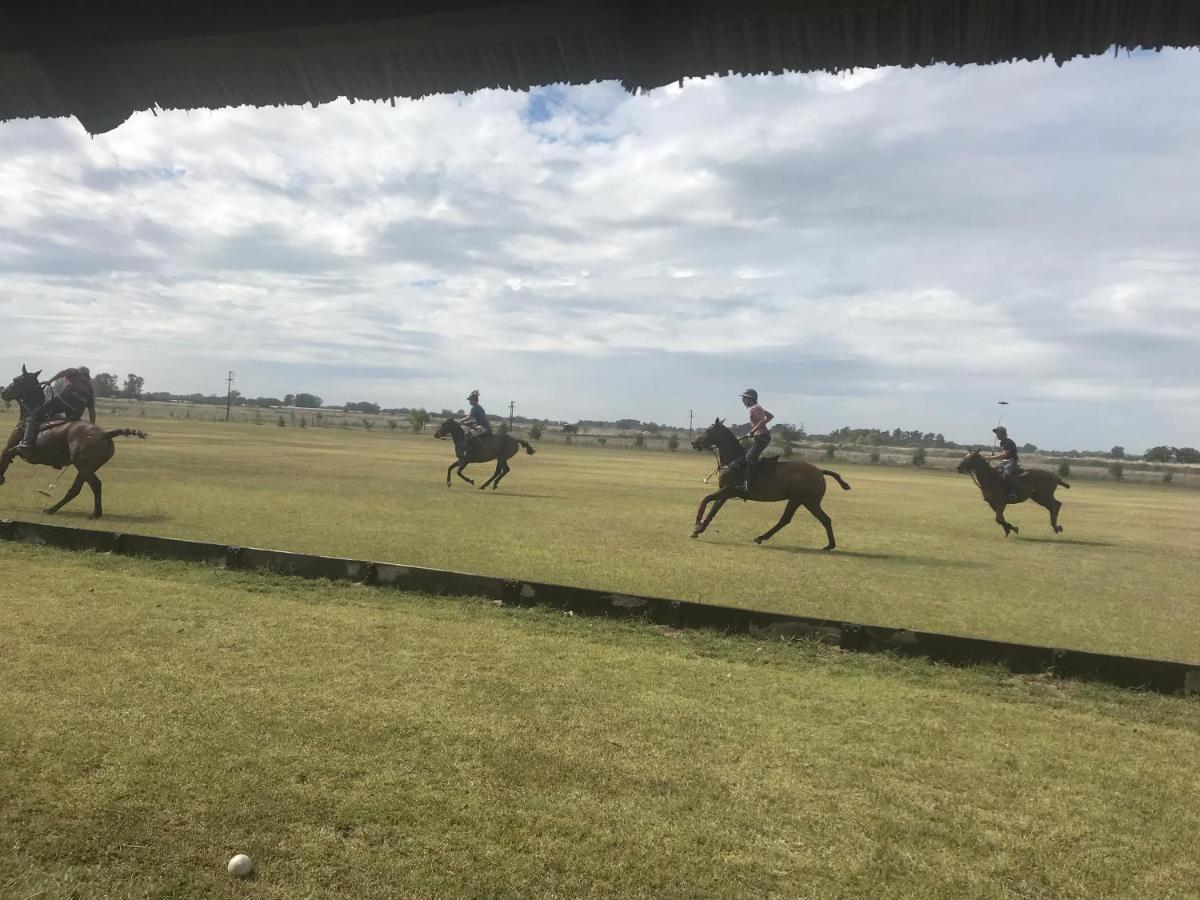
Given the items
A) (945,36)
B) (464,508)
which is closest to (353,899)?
(945,36)

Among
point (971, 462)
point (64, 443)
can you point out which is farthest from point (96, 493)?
point (971, 462)

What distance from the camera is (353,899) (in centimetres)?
281

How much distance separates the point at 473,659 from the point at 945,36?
5.03 m

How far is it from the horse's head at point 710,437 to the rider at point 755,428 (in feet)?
2.19

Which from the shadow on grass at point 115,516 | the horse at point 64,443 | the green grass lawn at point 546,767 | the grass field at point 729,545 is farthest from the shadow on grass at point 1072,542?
the horse at point 64,443

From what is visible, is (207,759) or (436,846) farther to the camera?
(207,759)

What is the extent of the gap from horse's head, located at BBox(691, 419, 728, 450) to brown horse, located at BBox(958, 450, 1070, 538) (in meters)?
6.50

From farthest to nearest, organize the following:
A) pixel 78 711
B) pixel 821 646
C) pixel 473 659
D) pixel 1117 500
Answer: pixel 1117 500 < pixel 821 646 < pixel 473 659 < pixel 78 711

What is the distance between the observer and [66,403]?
488 inches

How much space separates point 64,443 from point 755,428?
11.3 metres

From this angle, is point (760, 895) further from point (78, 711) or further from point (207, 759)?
point (78, 711)

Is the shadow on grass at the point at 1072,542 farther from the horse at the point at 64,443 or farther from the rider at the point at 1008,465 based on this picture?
the horse at the point at 64,443

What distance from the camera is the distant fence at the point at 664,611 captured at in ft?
19.6

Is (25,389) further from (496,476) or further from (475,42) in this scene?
(475,42)
